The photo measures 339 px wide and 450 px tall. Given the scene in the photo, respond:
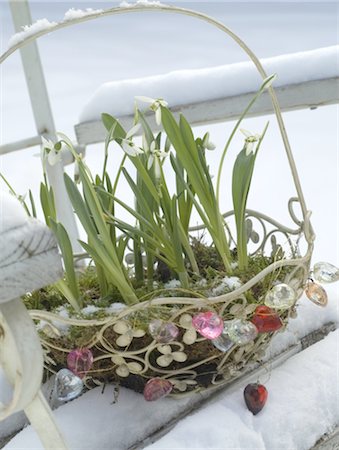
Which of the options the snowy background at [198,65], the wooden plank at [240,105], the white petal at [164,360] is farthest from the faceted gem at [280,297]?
the snowy background at [198,65]

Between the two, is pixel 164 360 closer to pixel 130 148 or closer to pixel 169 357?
pixel 169 357

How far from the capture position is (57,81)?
11.0ft

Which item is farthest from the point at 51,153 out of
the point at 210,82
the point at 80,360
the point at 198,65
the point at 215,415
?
the point at 198,65

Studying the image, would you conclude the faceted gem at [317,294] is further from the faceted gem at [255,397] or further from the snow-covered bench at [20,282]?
the snow-covered bench at [20,282]

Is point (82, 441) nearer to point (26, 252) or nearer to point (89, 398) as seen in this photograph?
point (89, 398)

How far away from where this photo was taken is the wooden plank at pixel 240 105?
1.28 meters

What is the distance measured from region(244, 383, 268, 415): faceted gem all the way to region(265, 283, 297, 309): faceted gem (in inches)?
3.6

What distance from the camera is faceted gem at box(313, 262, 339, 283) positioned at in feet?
2.54

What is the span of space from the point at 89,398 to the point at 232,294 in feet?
0.71

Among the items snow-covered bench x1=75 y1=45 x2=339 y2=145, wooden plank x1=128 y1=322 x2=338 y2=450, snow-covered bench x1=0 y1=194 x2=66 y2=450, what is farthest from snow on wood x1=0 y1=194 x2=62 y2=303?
snow-covered bench x1=75 y1=45 x2=339 y2=145

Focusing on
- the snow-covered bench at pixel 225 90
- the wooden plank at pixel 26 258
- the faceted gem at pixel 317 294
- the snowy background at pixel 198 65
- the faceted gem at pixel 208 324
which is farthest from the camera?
the snowy background at pixel 198 65

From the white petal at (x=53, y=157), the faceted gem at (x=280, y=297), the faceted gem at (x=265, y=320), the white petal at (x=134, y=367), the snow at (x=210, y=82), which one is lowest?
the white petal at (x=134, y=367)

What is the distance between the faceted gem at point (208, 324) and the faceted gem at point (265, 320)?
60 mm

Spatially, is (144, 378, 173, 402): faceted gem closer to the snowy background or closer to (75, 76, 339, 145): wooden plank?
(75, 76, 339, 145): wooden plank
